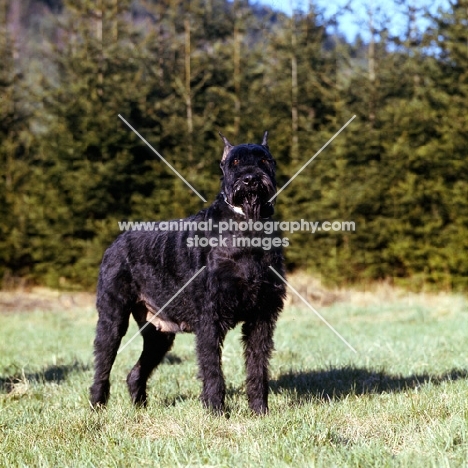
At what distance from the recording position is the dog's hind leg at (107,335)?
557cm

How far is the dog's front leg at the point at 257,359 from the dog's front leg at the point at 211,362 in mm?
255

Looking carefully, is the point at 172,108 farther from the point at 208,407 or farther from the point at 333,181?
the point at 208,407

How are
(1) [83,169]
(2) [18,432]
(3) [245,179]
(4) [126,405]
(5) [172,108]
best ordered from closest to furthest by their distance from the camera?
(2) [18,432] → (3) [245,179] → (4) [126,405] → (1) [83,169] → (5) [172,108]

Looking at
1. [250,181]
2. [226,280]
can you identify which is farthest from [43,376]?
[250,181]

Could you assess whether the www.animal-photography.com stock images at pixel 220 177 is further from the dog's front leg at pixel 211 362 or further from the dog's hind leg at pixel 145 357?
the dog's front leg at pixel 211 362

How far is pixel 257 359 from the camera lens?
4.95 metres

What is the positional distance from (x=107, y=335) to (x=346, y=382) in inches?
91.5

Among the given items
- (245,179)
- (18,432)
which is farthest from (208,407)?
(245,179)

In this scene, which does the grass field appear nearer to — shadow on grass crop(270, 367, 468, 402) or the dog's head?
shadow on grass crop(270, 367, 468, 402)

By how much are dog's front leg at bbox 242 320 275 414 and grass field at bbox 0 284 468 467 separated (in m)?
0.17

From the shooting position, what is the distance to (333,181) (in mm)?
17062

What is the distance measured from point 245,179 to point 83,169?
43.4ft

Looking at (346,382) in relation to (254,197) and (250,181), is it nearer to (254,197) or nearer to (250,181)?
(254,197)

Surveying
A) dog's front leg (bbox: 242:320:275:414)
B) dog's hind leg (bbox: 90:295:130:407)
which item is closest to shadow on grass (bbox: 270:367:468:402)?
dog's front leg (bbox: 242:320:275:414)
